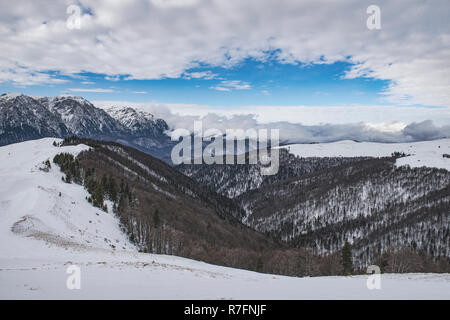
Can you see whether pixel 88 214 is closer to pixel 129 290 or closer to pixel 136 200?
pixel 136 200

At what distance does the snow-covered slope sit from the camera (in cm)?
1484

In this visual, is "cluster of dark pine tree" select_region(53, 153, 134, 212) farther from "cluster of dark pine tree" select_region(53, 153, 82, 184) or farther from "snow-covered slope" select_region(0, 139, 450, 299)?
"snow-covered slope" select_region(0, 139, 450, 299)

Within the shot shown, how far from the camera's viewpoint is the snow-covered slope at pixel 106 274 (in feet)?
48.7

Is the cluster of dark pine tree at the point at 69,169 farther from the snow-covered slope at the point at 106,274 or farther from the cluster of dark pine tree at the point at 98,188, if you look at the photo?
the snow-covered slope at the point at 106,274

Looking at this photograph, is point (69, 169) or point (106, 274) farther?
point (69, 169)

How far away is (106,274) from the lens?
65.0 feet

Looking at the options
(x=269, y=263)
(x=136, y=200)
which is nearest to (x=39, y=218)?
(x=136, y=200)

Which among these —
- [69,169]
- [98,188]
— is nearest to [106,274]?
[98,188]

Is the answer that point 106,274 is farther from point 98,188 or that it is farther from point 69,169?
point 69,169

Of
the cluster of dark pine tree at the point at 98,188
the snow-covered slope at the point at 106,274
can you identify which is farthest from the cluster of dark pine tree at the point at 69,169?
the snow-covered slope at the point at 106,274

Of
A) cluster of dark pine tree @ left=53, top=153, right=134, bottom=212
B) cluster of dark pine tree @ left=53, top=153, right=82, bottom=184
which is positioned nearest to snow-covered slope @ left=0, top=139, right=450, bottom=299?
cluster of dark pine tree @ left=53, top=153, right=134, bottom=212

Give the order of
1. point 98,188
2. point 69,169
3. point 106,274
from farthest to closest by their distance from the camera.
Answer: point 69,169
point 98,188
point 106,274

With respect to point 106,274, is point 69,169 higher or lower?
higher
